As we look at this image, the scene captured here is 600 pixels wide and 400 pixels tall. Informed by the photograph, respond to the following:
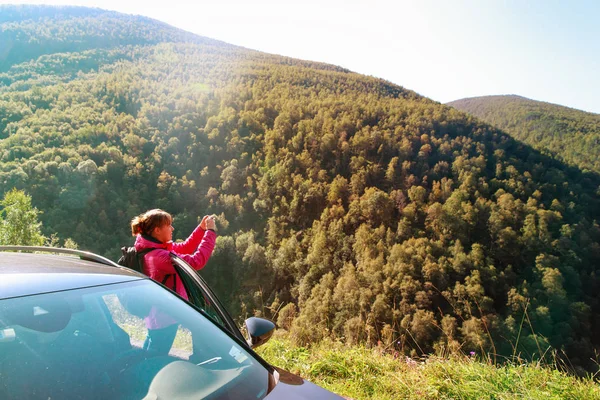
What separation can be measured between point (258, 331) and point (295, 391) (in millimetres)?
456

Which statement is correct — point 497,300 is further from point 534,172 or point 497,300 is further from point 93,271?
point 93,271

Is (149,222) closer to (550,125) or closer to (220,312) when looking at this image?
(220,312)

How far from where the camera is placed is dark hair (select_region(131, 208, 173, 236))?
268 centimetres

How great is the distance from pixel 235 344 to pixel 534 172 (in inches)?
3061

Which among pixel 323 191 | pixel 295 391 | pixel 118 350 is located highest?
pixel 118 350

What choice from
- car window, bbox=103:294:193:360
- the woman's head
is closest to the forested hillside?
the woman's head

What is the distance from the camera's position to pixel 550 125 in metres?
104

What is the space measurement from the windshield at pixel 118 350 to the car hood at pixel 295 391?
63 mm

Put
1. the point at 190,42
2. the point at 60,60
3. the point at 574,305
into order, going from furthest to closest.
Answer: the point at 190,42 < the point at 60,60 < the point at 574,305

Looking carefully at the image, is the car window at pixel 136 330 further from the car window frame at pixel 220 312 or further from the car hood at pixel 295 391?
the car hood at pixel 295 391

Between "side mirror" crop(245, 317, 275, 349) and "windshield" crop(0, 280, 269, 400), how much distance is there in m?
0.23

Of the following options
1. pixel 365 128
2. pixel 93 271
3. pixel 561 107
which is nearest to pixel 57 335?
pixel 93 271

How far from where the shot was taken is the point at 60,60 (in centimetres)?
11594

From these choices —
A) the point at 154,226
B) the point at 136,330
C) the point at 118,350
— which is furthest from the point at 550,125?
the point at 118,350
